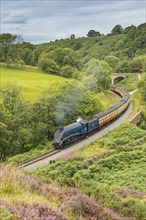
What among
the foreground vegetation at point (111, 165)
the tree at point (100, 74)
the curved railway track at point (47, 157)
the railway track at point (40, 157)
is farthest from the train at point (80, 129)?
the tree at point (100, 74)

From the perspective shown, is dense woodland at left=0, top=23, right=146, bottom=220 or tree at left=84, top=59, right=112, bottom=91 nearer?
dense woodland at left=0, top=23, right=146, bottom=220

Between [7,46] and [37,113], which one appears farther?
[7,46]

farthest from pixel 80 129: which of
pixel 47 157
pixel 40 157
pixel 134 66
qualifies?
pixel 134 66

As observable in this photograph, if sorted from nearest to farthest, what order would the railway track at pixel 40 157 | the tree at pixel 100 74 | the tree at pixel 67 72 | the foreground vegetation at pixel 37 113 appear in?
the railway track at pixel 40 157 < the foreground vegetation at pixel 37 113 < the tree at pixel 100 74 < the tree at pixel 67 72

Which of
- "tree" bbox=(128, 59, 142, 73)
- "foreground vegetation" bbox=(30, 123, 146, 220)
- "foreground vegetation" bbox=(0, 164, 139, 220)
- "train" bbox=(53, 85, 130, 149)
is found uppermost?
"tree" bbox=(128, 59, 142, 73)

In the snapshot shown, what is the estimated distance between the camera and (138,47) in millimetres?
138750

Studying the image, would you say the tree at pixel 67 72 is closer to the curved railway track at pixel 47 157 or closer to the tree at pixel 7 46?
the tree at pixel 7 46

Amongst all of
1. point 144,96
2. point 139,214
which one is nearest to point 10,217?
point 139,214

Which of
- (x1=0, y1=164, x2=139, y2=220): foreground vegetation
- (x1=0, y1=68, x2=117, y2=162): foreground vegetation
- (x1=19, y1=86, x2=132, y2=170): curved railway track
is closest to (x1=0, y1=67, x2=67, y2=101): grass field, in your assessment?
(x1=0, y1=68, x2=117, y2=162): foreground vegetation

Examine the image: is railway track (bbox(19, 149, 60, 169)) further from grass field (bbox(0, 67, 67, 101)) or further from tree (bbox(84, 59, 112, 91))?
tree (bbox(84, 59, 112, 91))

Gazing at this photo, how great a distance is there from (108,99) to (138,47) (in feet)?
242

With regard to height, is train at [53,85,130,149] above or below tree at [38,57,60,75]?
below

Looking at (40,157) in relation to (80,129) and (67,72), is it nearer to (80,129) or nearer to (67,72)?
(80,129)

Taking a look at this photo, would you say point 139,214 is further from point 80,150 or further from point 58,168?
point 80,150
